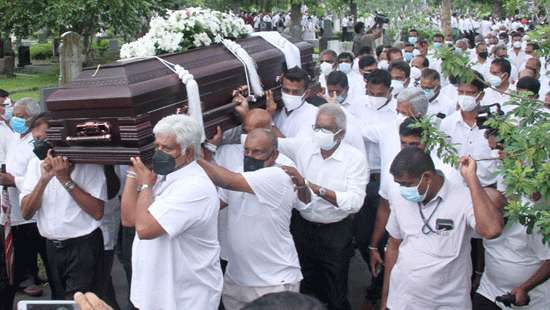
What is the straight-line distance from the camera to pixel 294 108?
530cm

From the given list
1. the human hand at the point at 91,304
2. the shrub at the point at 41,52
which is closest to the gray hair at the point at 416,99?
the human hand at the point at 91,304

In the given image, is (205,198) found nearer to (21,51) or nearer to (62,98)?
(62,98)

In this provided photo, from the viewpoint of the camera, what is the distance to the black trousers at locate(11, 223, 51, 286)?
17.0 ft

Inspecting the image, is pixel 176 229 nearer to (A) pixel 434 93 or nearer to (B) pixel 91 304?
(B) pixel 91 304

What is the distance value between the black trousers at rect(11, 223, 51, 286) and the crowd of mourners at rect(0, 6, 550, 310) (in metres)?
0.01

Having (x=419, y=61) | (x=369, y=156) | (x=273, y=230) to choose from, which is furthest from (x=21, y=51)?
(x=273, y=230)

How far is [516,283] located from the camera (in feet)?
12.4

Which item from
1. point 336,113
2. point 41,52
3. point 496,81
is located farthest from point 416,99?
point 41,52

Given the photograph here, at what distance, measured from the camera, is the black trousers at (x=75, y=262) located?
13.8ft

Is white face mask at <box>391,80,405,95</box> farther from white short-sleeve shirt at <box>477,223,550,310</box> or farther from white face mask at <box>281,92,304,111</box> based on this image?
white short-sleeve shirt at <box>477,223,550,310</box>

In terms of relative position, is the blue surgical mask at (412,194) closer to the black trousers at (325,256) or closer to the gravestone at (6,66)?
the black trousers at (325,256)

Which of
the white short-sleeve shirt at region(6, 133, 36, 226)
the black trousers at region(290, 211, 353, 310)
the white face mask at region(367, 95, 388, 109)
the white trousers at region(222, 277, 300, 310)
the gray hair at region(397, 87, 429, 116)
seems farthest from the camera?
the white face mask at region(367, 95, 388, 109)

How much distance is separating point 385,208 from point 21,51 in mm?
18893

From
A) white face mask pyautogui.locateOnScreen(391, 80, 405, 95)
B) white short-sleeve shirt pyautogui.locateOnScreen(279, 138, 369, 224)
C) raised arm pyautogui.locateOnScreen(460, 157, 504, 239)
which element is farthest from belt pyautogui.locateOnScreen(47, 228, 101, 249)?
white face mask pyautogui.locateOnScreen(391, 80, 405, 95)
